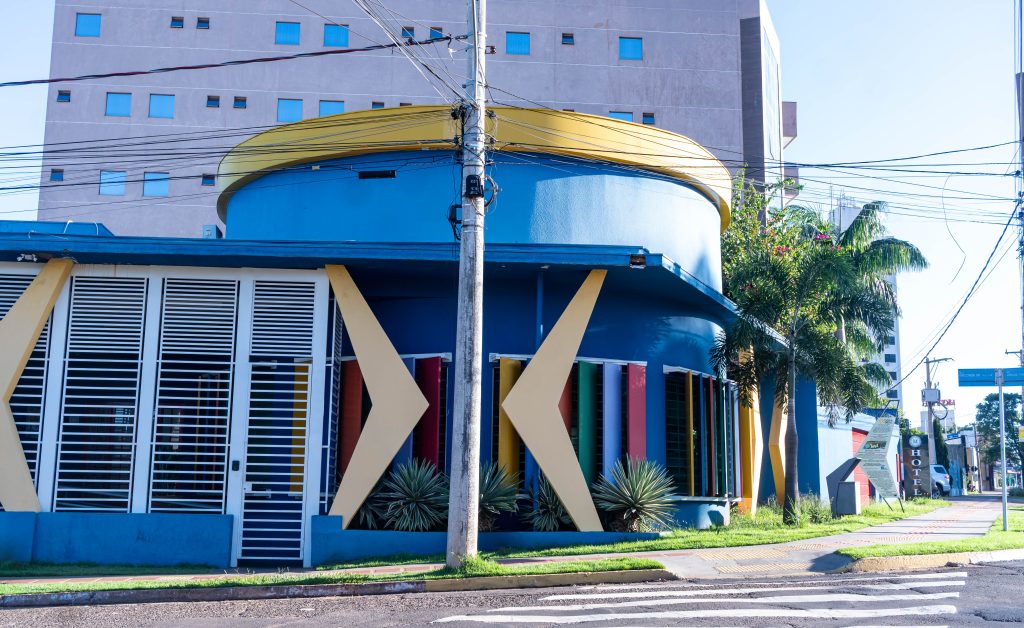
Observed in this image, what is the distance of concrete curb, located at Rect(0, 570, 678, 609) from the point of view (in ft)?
40.5

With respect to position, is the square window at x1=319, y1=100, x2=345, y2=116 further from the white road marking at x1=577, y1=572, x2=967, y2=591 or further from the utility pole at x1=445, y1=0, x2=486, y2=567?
the white road marking at x1=577, y1=572, x2=967, y2=591

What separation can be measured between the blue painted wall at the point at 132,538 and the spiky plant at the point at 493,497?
3.99m

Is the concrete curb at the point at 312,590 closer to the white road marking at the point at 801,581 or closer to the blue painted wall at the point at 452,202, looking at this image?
the white road marking at the point at 801,581

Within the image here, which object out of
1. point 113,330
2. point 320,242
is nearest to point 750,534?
point 320,242

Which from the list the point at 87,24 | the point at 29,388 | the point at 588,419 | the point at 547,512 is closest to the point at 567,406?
the point at 588,419

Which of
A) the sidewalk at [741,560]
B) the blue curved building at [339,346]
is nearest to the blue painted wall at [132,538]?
the blue curved building at [339,346]

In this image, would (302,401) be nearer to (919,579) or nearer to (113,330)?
(113,330)

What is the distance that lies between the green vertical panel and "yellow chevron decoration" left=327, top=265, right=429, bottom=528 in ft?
9.09

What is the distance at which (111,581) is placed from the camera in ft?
44.6

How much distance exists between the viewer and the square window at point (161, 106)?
44.7m

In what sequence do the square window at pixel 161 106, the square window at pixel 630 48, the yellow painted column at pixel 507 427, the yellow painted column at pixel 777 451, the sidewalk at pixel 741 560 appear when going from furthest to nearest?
the square window at pixel 630 48, the square window at pixel 161 106, the yellow painted column at pixel 777 451, the yellow painted column at pixel 507 427, the sidewalk at pixel 741 560

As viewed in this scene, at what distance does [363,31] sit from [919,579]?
125 ft

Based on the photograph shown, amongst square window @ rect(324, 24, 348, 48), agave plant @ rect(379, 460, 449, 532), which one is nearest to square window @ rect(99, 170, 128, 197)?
square window @ rect(324, 24, 348, 48)

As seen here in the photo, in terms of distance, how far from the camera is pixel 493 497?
16328 millimetres
